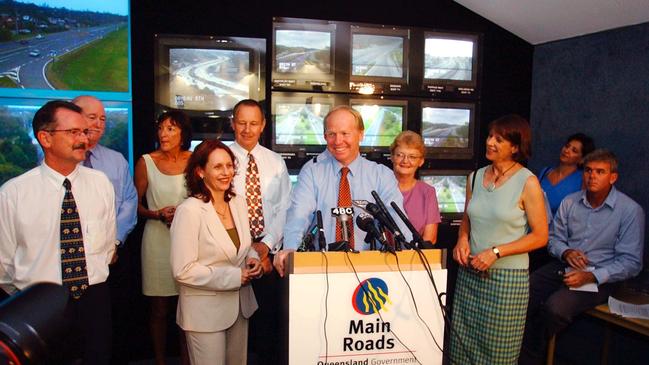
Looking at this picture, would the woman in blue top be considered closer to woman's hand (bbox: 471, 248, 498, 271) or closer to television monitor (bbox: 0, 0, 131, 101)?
woman's hand (bbox: 471, 248, 498, 271)

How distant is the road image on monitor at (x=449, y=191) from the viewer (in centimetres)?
385

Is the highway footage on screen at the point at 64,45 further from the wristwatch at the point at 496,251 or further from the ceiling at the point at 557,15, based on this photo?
the ceiling at the point at 557,15

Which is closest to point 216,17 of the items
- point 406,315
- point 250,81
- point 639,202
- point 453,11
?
point 250,81

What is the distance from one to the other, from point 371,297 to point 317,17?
2.51 m

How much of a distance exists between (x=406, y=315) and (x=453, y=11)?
2927 mm

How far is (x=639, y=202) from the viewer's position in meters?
3.25

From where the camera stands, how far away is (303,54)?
347 cm

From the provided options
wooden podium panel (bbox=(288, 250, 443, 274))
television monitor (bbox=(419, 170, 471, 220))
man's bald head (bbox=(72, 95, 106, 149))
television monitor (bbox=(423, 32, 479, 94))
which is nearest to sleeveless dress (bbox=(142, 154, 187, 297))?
man's bald head (bbox=(72, 95, 106, 149))

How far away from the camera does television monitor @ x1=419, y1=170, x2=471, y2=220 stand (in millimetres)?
3836

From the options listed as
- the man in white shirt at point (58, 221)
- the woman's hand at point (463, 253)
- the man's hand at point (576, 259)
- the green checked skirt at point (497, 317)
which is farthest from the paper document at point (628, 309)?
the man in white shirt at point (58, 221)

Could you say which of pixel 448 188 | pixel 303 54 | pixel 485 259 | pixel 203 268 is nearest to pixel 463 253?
pixel 485 259

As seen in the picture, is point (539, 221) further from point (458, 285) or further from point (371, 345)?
point (371, 345)

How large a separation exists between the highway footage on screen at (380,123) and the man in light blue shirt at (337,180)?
1444mm

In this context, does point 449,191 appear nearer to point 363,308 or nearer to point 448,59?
point 448,59
